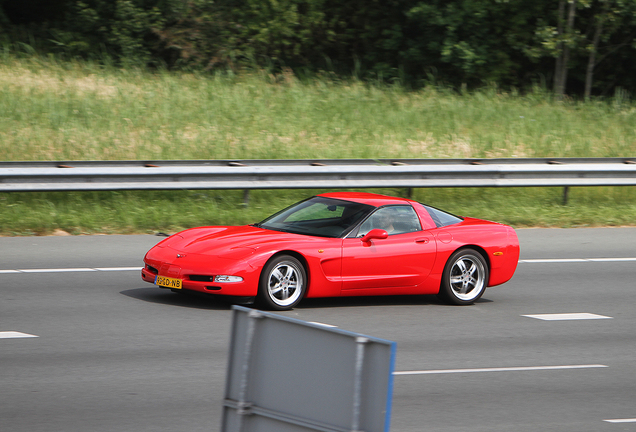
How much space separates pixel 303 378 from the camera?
121 inches

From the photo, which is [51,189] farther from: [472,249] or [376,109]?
[376,109]

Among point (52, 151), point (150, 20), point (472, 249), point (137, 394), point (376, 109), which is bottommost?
point (137, 394)

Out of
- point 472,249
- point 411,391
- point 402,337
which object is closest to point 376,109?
point 472,249

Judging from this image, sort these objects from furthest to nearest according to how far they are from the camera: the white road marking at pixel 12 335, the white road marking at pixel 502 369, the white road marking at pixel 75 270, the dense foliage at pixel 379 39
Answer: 1. the dense foliage at pixel 379 39
2. the white road marking at pixel 75 270
3. the white road marking at pixel 12 335
4. the white road marking at pixel 502 369

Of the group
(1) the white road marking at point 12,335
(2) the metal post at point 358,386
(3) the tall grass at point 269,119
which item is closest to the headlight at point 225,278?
(1) the white road marking at point 12,335

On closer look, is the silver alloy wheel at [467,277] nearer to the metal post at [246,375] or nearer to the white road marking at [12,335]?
the white road marking at [12,335]

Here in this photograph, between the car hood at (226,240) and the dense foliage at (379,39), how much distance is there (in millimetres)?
17735

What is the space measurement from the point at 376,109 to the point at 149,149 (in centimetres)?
722

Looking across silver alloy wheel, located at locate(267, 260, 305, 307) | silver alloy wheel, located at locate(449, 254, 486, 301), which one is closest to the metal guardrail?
silver alloy wheel, located at locate(449, 254, 486, 301)

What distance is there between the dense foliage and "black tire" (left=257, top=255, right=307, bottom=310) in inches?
734

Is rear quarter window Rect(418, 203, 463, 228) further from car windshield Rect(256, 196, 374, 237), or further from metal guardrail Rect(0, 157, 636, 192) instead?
metal guardrail Rect(0, 157, 636, 192)

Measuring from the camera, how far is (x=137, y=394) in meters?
6.02

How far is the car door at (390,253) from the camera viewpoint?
922 cm

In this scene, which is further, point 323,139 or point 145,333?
point 323,139
